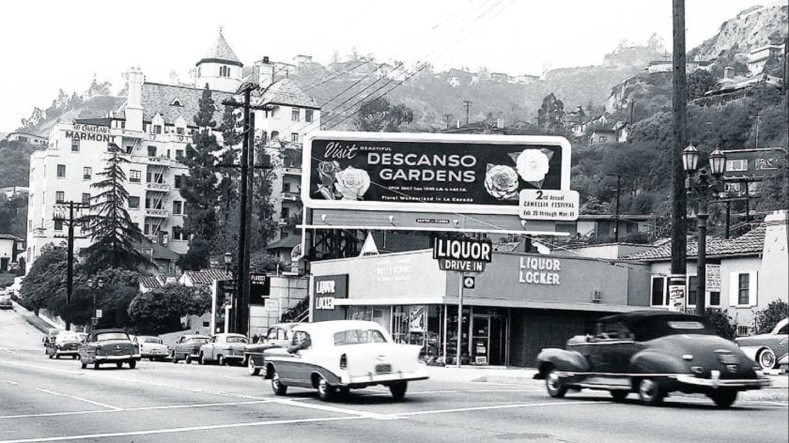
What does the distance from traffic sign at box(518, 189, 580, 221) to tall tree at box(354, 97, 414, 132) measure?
99.5m

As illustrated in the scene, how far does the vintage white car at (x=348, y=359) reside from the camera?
21.7 metres

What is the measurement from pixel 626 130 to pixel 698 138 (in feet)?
216

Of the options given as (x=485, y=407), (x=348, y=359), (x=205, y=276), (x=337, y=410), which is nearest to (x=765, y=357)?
(x=485, y=407)

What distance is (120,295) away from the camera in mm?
96438

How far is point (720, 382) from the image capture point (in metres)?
16.5

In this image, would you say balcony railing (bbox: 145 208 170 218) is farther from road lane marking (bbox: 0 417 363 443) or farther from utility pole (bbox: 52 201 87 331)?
road lane marking (bbox: 0 417 363 443)

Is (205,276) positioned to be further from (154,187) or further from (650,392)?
(650,392)

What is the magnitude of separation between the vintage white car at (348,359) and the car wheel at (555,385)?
248cm

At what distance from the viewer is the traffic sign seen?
6000 cm

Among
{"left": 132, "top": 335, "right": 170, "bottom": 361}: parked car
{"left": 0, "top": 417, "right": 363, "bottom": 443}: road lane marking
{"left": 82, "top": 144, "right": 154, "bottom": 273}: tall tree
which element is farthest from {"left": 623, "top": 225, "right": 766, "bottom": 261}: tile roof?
{"left": 82, "top": 144, "right": 154, "bottom": 273}: tall tree

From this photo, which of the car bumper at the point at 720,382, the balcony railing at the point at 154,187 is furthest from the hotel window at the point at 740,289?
the balcony railing at the point at 154,187

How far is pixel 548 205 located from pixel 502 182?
2830mm

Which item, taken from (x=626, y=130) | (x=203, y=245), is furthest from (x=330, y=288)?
(x=626, y=130)

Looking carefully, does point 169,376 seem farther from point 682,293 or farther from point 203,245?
point 203,245
